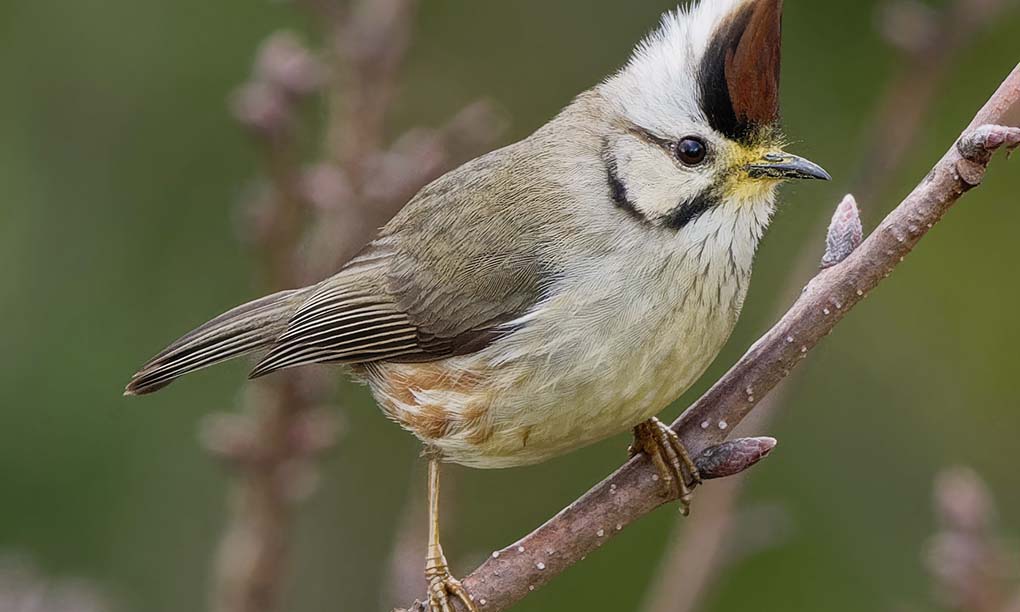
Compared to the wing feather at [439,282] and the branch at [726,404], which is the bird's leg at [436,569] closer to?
the branch at [726,404]

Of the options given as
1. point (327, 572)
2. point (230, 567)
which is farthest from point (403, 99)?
point (230, 567)

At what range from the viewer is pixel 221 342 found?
4539mm


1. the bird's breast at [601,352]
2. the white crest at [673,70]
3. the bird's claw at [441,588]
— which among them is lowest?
the bird's claw at [441,588]

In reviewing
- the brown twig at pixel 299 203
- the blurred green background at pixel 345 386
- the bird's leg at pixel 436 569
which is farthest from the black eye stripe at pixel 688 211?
the blurred green background at pixel 345 386

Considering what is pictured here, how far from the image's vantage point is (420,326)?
4.30 metres

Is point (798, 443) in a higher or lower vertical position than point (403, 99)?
lower

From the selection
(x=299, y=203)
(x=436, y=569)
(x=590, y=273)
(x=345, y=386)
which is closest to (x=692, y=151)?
(x=590, y=273)

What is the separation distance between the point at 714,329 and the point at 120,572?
3391mm

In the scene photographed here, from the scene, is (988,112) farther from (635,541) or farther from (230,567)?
(635,541)

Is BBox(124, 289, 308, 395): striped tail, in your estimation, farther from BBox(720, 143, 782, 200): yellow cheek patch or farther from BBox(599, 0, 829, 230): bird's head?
BBox(720, 143, 782, 200): yellow cheek patch

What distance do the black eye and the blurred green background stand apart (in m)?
2.56

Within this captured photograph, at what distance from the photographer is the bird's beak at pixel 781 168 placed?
3.81 meters

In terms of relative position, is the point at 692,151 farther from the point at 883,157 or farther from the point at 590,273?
the point at 883,157

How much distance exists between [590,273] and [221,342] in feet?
3.92
